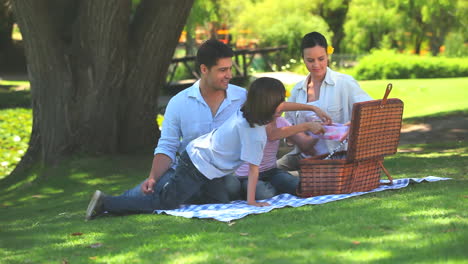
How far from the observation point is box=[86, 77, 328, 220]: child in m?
5.70

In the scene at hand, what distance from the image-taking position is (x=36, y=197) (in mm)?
9375

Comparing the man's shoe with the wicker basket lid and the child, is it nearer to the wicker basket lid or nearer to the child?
the child

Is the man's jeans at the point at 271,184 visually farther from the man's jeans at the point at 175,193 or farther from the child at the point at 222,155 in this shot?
the child at the point at 222,155

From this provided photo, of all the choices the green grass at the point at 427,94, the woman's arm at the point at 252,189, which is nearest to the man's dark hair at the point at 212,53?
the woman's arm at the point at 252,189

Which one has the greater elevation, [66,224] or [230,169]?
[230,169]

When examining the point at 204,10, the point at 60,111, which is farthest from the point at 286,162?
the point at 204,10

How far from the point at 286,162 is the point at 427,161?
278cm

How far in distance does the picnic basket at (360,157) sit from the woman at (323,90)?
0.43 metres

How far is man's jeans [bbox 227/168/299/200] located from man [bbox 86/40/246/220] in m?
0.22

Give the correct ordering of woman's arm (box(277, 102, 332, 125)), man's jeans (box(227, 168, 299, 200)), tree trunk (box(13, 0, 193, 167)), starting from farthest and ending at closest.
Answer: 1. tree trunk (box(13, 0, 193, 167))
2. man's jeans (box(227, 168, 299, 200))
3. woman's arm (box(277, 102, 332, 125))

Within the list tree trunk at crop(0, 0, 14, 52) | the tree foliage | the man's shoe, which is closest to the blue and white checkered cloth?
the man's shoe

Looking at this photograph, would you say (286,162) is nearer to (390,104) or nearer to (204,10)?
(390,104)

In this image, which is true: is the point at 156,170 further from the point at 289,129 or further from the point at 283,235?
the point at 283,235

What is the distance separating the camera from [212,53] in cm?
614
